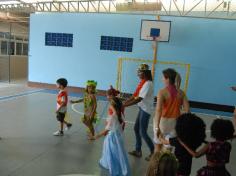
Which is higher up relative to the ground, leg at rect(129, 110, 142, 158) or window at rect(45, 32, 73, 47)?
window at rect(45, 32, 73, 47)

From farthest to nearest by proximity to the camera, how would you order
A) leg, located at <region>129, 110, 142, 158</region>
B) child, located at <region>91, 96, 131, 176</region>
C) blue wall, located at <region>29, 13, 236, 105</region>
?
blue wall, located at <region>29, 13, 236, 105</region>
leg, located at <region>129, 110, 142, 158</region>
child, located at <region>91, 96, 131, 176</region>

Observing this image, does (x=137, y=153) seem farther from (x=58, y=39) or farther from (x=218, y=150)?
(x=58, y=39)

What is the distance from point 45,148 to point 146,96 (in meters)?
1.87

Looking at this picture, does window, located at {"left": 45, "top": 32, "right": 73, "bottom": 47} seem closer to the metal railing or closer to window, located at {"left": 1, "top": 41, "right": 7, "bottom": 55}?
the metal railing

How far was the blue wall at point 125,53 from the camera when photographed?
9133 mm

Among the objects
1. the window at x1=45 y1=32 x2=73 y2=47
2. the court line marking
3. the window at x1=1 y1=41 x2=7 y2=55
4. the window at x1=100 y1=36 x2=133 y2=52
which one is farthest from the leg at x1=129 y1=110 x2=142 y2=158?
the window at x1=1 y1=41 x2=7 y2=55

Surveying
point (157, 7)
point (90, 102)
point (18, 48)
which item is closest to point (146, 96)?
point (90, 102)

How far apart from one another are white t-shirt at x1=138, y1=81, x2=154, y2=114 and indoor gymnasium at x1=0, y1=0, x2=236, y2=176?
0.01 meters

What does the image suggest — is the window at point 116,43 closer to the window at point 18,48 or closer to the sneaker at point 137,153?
the sneaker at point 137,153

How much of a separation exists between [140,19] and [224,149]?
8061mm

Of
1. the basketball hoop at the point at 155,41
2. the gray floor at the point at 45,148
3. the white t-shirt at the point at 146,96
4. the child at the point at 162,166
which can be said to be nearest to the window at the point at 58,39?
the basketball hoop at the point at 155,41

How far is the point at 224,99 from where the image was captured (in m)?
9.23

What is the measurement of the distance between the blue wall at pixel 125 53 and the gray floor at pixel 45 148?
3579mm

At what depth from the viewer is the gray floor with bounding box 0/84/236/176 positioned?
11.9ft
